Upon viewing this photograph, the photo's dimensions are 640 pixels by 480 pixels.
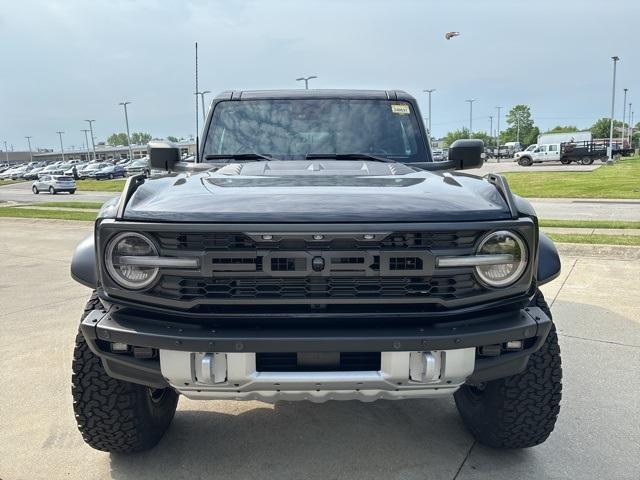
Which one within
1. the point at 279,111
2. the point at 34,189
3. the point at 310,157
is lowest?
the point at 34,189

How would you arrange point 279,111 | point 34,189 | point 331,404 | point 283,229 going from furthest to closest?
point 34,189 < point 279,111 < point 331,404 < point 283,229

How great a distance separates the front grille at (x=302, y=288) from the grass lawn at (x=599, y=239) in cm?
639

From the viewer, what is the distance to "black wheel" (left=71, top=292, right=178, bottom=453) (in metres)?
2.47

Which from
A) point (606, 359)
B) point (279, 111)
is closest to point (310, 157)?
point (279, 111)

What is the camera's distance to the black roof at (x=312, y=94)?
3846mm

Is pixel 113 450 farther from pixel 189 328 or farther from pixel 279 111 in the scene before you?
pixel 279 111

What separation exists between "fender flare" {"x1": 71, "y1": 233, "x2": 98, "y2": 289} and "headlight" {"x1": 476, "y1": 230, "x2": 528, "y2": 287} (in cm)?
163

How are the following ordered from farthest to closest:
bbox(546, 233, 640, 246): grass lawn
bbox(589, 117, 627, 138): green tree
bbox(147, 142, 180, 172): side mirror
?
bbox(589, 117, 627, 138): green tree
bbox(546, 233, 640, 246): grass lawn
bbox(147, 142, 180, 172): side mirror

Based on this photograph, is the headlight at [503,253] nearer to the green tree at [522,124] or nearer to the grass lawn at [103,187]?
the grass lawn at [103,187]

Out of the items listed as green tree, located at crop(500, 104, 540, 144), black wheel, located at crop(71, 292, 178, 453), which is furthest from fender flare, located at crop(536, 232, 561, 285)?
green tree, located at crop(500, 104, 540, 144)

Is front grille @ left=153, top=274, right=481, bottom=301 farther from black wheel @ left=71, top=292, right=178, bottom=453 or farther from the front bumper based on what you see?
black wheel @ left=71, top=292, right=178, bottom=453

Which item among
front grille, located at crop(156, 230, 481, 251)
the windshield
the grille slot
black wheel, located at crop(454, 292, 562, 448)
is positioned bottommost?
black wheel, located at crop(454, 292, 562, 448)

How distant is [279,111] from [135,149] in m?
113

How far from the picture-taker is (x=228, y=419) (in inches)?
121
